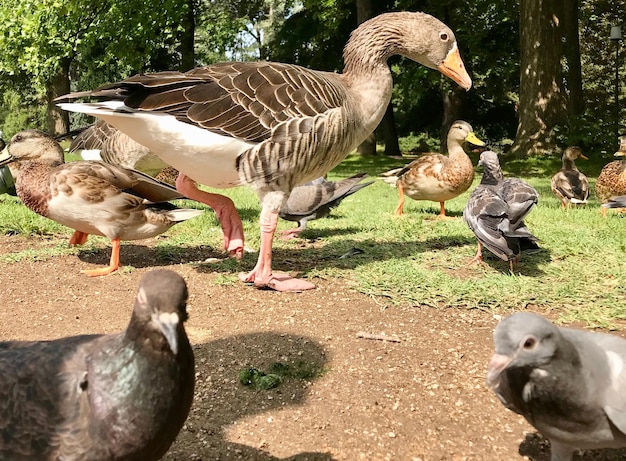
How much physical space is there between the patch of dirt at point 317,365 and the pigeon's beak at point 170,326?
101cm

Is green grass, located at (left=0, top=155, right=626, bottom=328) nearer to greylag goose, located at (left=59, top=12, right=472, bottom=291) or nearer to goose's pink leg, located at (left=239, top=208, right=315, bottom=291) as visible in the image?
goose's pink leg, located at (left=239, top=208, right=315, bottom=291)

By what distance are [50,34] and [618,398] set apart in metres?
21.6

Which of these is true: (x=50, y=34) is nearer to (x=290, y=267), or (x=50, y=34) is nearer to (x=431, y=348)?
(x=290, y=267)

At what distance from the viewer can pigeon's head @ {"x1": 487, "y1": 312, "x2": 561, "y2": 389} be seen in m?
2.25

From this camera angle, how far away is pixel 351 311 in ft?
14.8

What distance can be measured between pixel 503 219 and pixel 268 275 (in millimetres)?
2216

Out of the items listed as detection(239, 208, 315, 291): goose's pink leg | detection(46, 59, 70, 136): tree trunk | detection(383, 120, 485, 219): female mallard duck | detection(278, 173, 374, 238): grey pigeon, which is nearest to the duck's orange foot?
detection(239, 208, 315, 291): goose's pink leg

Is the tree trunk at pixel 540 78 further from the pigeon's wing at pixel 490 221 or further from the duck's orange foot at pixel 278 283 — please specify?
the duck's orange foot at pixel 278 283

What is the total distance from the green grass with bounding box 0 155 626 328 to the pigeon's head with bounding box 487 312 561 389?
7.25 ft

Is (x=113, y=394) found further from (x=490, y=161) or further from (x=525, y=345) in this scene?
(x=490, y=161)

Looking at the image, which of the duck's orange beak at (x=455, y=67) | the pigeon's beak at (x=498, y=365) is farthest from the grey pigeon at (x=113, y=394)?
the duck's orange beak at (x=455, y=67)

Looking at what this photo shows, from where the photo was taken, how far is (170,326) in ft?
6.45

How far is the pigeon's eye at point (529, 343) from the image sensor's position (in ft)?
7.40

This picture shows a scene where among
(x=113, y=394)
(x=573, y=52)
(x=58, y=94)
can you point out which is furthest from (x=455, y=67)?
(x=58, y=94)
